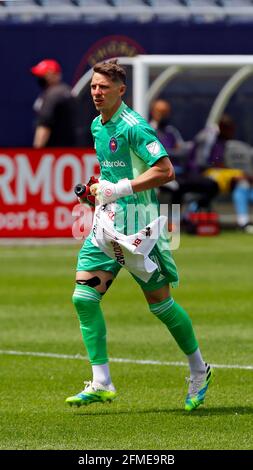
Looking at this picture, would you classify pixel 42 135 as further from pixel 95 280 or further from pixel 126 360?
pixel 95 280

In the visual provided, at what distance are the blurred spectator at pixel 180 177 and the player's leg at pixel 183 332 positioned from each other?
542 inches

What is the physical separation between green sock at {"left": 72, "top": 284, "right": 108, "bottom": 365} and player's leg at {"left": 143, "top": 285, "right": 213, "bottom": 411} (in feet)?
1.04

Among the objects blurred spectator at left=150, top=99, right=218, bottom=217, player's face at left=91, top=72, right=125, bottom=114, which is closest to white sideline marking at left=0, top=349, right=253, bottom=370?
player's face at left=91, top=72, right=125, bottom=114

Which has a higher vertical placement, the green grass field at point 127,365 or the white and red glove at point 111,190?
the white and red glove at point 111,190

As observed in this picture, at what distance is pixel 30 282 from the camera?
1617cm

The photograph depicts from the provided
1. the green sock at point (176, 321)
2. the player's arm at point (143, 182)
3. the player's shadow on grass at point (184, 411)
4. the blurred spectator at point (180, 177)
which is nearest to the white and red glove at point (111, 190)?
the player's arm at point (143, 182)

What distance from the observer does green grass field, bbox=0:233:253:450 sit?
793cm

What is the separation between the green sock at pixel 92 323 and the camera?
346 inches

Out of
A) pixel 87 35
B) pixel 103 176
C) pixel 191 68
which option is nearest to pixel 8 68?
pixel 87 35

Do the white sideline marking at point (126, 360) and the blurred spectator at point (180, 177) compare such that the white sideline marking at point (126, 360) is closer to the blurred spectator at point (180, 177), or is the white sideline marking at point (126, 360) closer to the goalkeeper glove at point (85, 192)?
the goalkeeper glove at point (85, 192)
